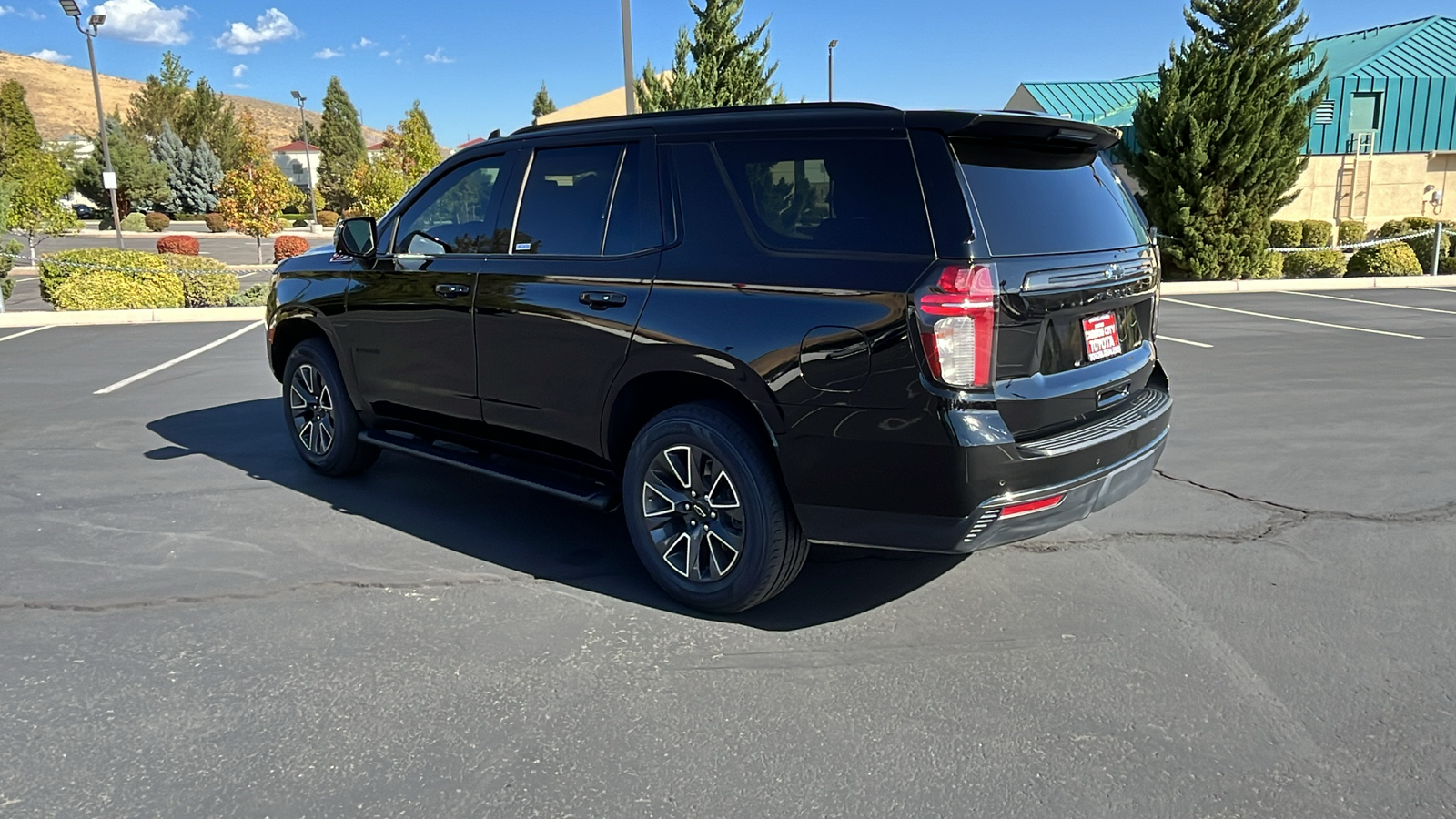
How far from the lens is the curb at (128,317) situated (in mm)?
14203

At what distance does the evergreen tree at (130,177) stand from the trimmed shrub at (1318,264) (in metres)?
57.7

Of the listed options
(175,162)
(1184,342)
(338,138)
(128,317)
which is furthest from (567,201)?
(338,138)

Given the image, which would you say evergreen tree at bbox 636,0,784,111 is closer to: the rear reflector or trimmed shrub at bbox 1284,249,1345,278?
trimmed shrub at bbox 1284,249,1345,278

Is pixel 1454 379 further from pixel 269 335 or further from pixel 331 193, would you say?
pixel 331 193

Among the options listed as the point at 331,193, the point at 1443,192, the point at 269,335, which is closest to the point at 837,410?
the point at 269,335

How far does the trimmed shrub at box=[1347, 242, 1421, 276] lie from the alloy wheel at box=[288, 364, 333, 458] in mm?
20245

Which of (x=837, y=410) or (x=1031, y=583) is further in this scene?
(x=1031, y=583)

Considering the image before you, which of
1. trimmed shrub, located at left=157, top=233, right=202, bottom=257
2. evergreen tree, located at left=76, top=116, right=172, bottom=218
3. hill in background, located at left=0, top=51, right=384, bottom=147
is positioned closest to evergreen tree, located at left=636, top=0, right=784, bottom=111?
trimmed shrub, located at left=157, top=233, right=202, bottom=257

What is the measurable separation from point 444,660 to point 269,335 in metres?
3.51

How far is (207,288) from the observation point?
1588 cm

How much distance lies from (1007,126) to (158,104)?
77488 mm

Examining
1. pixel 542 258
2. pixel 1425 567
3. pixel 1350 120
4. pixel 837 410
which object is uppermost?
pixel 1350 120

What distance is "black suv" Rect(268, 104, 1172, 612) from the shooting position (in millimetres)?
3363

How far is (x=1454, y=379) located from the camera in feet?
29.1
